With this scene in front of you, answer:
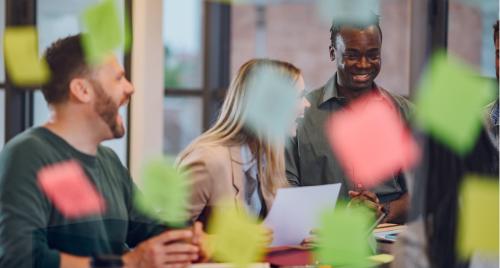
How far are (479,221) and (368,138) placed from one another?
0.32 meters

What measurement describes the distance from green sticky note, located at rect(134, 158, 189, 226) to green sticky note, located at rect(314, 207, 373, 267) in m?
0.33

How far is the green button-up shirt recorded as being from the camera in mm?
1825

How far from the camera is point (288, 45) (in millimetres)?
1809

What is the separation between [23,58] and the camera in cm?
177

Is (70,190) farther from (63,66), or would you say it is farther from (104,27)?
(104,27)

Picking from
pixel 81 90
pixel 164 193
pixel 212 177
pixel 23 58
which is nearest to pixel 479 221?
pixel 212 177

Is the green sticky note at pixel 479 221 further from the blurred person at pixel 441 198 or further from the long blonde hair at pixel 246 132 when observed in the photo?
the long blonde hair at pixel 246 132

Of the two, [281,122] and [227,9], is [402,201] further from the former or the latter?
[227,9]

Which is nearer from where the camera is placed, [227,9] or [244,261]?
[244,261]

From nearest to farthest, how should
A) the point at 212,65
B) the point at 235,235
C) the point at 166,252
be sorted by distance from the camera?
the point at 166,252 < the point at 235,235 < the point at 212,65

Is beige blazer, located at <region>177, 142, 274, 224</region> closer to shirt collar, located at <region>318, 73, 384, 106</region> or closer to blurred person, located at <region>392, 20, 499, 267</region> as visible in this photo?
shirt collar, located at <region>318, 73, 384, 106</region>

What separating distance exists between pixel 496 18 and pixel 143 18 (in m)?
0.82

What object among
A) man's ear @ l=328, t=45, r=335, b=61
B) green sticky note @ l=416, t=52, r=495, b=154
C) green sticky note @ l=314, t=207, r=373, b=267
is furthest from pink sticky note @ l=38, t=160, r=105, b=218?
green sticky note @ l=416, t=52, r=495, b=154

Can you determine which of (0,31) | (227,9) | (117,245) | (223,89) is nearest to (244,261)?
(117,245)
